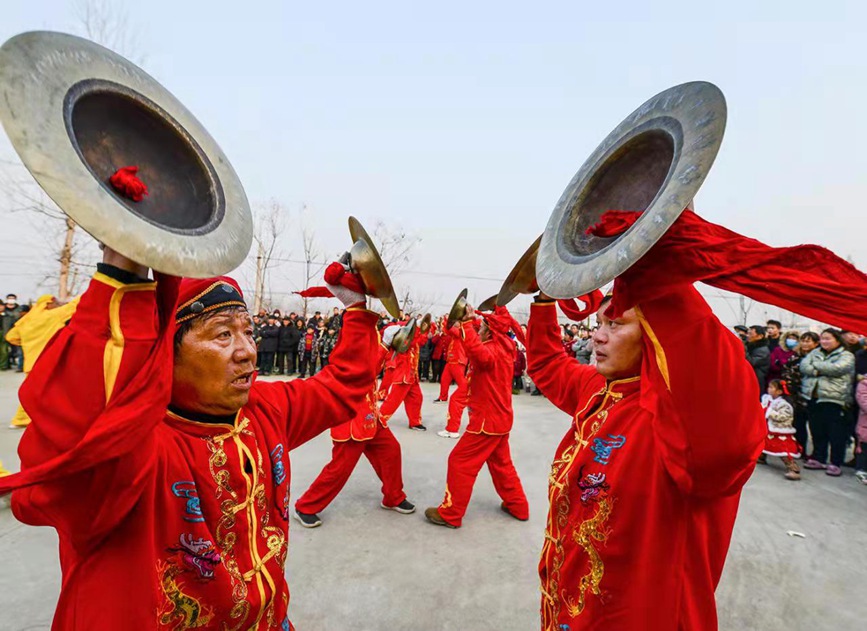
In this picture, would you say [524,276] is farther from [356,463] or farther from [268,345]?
[268,345]

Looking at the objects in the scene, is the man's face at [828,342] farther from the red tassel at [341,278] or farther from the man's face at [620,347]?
the red tassel at [341,278]

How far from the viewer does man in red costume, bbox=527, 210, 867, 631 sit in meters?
1.22

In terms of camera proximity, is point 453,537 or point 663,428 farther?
point 453,537

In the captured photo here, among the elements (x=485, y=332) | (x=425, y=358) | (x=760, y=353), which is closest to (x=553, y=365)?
(x=485, y=332)

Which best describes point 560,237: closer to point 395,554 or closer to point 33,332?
point 395,554

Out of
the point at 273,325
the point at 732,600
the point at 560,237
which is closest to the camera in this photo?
the point at 560,237

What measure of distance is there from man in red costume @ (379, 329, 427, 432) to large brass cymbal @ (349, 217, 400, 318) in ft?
19.9

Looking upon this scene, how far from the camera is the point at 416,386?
32.5 feet

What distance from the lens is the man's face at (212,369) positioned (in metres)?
1.84

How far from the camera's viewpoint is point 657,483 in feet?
5.83

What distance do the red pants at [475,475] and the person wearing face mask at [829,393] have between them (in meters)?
5.53

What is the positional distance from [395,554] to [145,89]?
4.26 metres

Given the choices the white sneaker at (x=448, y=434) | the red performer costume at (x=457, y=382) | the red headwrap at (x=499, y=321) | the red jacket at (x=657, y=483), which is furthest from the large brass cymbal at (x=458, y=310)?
the white sneaker at (x=448, y=434)

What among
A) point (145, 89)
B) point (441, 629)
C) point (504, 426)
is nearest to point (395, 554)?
point (441, 629)
